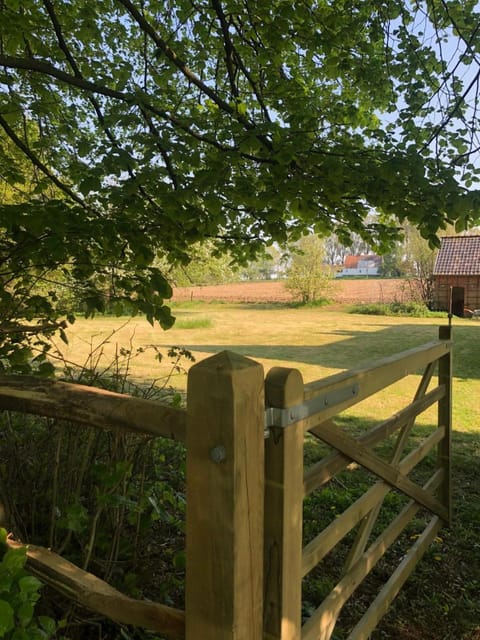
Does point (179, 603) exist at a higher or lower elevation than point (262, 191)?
lower

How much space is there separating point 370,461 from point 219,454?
121cm

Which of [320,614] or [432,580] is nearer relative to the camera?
[320,614]

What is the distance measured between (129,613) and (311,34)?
14.3 ft

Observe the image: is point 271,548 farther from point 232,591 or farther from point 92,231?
point 92,231

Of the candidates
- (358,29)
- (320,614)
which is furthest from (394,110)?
(320,614)

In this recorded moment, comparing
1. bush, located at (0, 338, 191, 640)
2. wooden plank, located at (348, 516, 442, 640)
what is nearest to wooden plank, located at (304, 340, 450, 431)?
bush, located at (0, 338, 191, 640)

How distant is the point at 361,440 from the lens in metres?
2.03

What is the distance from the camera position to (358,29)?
4.06 m

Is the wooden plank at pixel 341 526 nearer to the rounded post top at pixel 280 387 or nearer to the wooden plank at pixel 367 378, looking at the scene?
the wooden plank at pixel 367 378

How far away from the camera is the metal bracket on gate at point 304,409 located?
3.72ft

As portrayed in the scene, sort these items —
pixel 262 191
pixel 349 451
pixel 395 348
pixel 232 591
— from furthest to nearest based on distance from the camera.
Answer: pixel 395 348, pixel 262 191, pixel 349 451, pixel 232 591

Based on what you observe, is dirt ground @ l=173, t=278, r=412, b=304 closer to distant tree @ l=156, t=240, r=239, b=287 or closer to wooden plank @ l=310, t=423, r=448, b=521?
distant tree @ l=156, t=240, r=239, b=287

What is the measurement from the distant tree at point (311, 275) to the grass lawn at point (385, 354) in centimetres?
144

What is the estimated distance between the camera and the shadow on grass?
33.7ft
